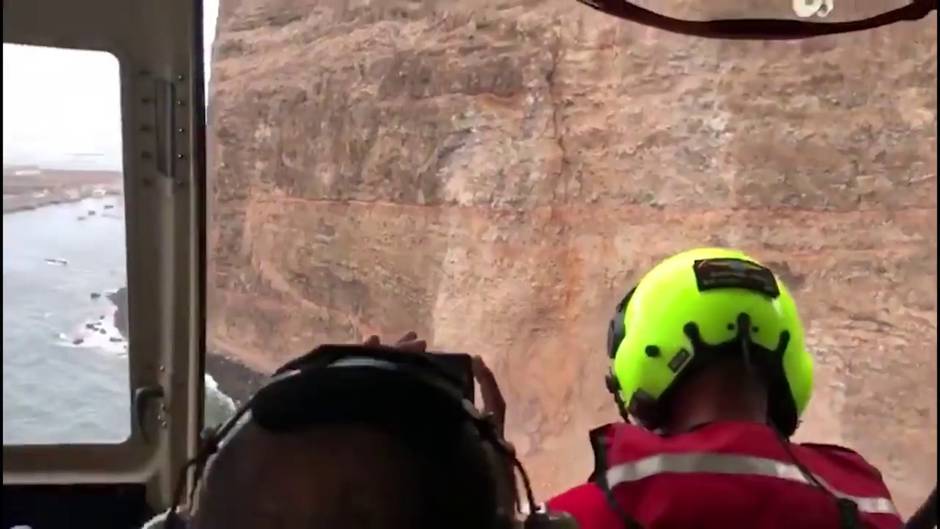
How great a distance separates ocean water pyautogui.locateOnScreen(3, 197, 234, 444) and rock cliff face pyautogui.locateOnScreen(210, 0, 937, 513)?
3.55m

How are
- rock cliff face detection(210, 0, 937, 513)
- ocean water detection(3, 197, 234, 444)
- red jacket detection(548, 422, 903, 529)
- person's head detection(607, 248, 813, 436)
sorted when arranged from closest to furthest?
red jacket detection(548, 422, 903, 529) → person's head detection(607, 248, 813, 436) → ocean water detection(3, 197, 234, 444) → rock cliff face detection(210, 0, 937, 513)

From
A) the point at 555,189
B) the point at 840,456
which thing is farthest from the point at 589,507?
the point at 555,189

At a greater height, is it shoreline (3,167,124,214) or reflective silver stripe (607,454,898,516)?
shoreline (3,167,124,214)

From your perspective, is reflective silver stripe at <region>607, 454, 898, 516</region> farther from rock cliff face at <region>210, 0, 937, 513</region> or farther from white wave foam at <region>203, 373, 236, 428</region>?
rock cliff face at <region>210, 0, 937, 513</region>

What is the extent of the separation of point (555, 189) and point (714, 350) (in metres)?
6.70

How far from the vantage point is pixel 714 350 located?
1506mm

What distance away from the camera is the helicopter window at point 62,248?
1.71 meters

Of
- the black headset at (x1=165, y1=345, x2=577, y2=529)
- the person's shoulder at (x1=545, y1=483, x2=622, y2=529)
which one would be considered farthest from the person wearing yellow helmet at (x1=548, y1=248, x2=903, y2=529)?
the black headset at (x1=165, y1=345, x2=577, y2=529)

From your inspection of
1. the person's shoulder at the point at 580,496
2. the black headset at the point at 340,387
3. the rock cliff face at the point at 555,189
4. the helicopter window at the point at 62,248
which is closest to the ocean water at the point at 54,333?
the helicopter window at the point at 62,248

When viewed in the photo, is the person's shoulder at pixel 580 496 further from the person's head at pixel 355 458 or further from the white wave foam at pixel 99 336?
the white wave foam at pixel 99 336

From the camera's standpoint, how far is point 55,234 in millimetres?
1948

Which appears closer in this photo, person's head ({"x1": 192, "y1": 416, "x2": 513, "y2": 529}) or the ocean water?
person's head ({"x1": 192, "y1": 416, "x2": 513, "y2": 529})

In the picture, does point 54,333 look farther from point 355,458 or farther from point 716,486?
point 355,458

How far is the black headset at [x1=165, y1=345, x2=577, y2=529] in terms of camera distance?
0.79 metres
